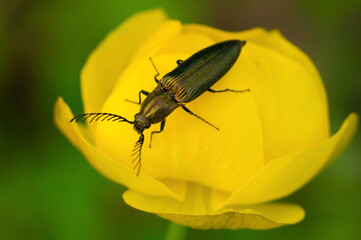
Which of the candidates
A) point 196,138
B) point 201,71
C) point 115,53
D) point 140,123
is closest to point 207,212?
point 196,138

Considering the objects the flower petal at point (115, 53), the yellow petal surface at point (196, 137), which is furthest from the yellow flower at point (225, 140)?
the flower petal at point (115, 53)

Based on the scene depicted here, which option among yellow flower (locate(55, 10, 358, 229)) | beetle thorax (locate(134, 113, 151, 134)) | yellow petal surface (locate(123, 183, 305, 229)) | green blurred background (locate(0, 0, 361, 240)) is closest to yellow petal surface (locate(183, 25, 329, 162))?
yellow flower (locate(55, 10, 358, 229))

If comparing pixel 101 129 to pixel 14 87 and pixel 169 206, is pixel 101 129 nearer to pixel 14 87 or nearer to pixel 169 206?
pixel 169 206

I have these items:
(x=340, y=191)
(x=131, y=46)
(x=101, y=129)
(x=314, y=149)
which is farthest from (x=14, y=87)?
(x=314, y=149)

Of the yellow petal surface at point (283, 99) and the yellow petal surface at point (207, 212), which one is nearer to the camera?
the yellow petal surface at point (207, 212)

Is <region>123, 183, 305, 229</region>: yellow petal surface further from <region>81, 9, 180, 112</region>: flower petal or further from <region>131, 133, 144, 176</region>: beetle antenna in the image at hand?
<region>81, 9, 180, 112</region>: flower petal

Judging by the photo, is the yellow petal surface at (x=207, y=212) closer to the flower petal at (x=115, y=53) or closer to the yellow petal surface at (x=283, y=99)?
the yellow petal surface at (x=283, y=99)
